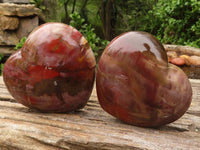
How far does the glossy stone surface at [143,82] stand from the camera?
3.70 feet

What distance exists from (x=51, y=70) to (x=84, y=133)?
0.38m

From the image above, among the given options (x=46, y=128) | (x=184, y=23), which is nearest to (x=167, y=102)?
(x=46, y=128)

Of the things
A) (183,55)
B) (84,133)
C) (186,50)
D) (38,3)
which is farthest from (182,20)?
(84,133)

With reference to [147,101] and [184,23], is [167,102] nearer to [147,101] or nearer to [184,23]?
[147,101]

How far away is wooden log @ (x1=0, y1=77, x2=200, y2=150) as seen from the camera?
3.51ft

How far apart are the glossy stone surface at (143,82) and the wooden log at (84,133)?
0.33ft

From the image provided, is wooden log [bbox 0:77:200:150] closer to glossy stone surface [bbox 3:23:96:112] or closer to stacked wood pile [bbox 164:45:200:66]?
glossy stone surface [bbox 3:23:96:112]

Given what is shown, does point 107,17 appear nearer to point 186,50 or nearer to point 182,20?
point 182,20

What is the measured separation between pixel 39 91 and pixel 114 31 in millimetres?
6699

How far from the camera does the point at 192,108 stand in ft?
5.58

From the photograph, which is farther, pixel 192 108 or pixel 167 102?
pixel 192 108

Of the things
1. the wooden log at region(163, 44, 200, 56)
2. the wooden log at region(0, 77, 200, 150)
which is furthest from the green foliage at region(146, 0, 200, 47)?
the wooden log at region(0, 77, 200, 150)

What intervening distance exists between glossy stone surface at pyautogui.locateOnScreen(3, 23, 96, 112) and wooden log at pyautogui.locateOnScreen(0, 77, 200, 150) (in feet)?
0.35

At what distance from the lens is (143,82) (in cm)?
113
